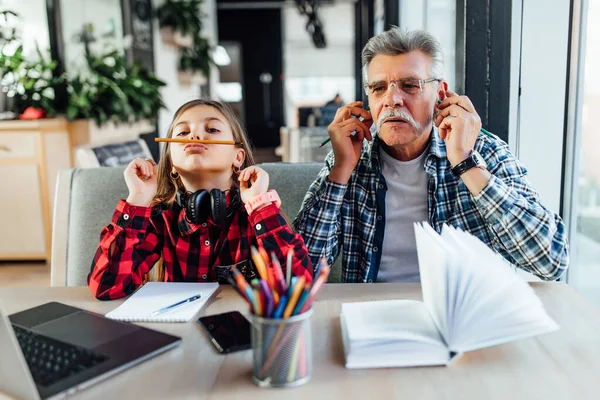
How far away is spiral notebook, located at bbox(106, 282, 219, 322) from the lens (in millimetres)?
1004

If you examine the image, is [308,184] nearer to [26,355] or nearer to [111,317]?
[111,317]

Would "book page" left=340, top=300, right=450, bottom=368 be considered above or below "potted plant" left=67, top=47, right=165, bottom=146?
below

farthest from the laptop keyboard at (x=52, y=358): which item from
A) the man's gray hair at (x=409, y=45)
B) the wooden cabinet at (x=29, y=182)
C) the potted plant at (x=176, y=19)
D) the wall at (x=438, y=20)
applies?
the potted plant at (x=176, y=19)

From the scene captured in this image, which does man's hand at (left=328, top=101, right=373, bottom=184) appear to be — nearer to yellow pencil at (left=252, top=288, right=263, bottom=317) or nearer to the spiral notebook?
the spiral notebook

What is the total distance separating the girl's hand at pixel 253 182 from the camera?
4.15ft

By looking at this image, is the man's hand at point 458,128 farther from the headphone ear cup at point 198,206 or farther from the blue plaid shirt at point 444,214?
the headphone ear cup at point 198,206

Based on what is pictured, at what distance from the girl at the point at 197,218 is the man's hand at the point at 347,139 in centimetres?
22

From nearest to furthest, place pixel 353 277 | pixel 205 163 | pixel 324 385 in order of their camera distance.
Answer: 1. pixel 324 385
2. pixel 205 163
3. pixel 353 277

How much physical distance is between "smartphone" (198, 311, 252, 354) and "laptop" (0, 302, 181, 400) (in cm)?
6

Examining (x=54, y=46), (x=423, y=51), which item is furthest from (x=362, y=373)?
(x=54, y=46)

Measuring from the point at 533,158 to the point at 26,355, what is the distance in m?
1.43

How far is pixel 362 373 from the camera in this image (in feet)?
2.59

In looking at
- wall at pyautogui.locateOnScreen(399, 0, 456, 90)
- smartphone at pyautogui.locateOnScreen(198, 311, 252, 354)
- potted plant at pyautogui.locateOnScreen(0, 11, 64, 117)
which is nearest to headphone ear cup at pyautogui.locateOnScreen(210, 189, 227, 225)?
smartphone at pyautogui.locateOnScreen(198, 311, 252, 354)

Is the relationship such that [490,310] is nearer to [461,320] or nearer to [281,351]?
[461,320]
